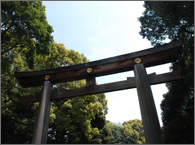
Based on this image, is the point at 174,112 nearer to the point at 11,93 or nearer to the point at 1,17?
the point at 11,93

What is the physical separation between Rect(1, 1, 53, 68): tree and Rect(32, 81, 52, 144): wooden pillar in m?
5.12

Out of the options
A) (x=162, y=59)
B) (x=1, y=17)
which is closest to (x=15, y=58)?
(x=1, y=17)

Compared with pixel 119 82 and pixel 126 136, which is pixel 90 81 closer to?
pixel 119 82

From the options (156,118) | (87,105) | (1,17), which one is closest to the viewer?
(156,118)

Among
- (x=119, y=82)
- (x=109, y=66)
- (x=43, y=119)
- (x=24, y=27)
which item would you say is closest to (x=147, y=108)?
(x=119, y=82)

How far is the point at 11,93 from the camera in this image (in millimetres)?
9789

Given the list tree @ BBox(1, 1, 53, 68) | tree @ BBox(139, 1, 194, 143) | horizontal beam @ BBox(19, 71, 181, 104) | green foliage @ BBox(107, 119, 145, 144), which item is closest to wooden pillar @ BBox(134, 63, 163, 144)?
horizontal beam @ BBox(19, 71, 181, 104)

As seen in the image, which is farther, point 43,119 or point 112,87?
point 112,87

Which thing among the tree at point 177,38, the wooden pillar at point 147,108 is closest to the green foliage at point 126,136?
the tree at point 177,38

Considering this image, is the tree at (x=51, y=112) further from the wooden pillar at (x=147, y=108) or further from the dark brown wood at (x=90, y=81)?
the wooden pillar at (x=147, y=108)

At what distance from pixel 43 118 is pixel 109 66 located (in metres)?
2.72

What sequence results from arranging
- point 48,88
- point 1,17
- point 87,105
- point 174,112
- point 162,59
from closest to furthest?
point 162,59
point 48,88
point 1,17
point 87,105
point 174,112

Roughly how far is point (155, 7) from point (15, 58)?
10.9 metres

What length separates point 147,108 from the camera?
11.0 ft
